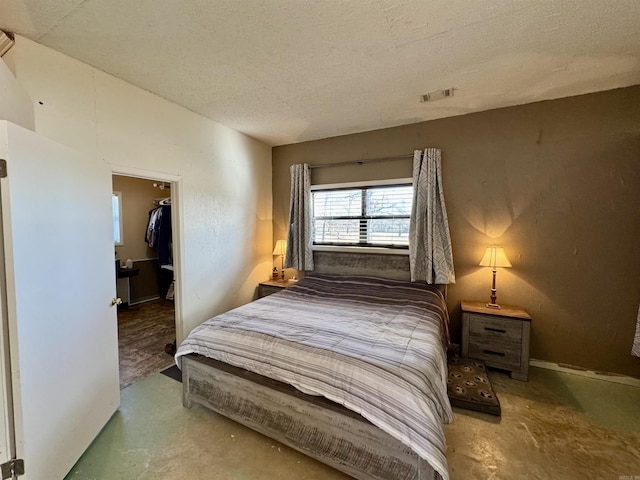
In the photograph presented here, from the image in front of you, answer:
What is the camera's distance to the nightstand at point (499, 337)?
256 centimetres

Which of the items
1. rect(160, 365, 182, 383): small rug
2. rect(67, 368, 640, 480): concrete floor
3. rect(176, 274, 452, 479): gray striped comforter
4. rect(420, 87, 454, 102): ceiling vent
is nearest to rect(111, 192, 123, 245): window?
rect(160, 365, 182, 383): small rug

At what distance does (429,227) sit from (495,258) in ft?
2.34

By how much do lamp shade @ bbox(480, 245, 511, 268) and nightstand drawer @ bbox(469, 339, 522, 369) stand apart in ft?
2.47

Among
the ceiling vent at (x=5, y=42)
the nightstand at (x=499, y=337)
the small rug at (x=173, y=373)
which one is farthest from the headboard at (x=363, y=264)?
the ceiling vent at (x=5, y=42)

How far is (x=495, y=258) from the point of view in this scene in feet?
9.04

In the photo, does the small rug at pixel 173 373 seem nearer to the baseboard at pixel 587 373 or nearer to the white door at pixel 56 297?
the white door at pixel 56 297

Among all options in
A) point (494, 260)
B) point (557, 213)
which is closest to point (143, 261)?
point (494, 260)

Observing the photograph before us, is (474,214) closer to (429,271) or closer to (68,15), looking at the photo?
(429,271)

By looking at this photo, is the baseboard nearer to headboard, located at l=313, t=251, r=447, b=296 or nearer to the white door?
headboard, located at l=313, t=251, r=447, b=296

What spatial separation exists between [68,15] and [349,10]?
1641 mm

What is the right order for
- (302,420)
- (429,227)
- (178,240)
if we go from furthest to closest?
(429,227), (178,240), (302,420)

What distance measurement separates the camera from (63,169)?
5.34ft

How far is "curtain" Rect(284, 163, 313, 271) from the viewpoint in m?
3.83

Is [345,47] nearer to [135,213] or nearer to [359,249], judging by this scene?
[359,249]
